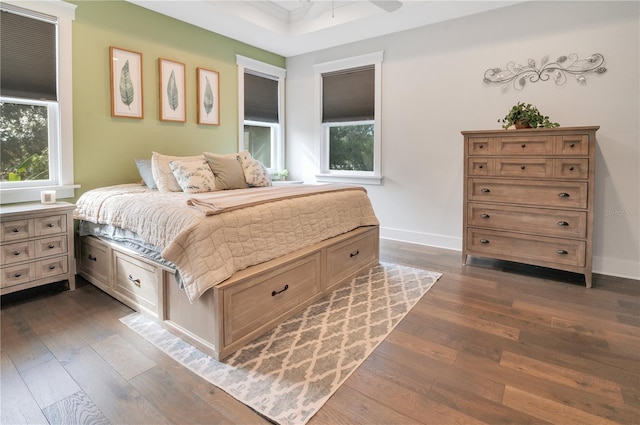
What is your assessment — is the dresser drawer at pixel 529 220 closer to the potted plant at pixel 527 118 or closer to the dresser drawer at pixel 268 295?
the potted plant at pixel 527 118

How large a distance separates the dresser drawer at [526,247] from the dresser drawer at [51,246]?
3.40m

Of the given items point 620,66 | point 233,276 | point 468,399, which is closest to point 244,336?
point 233,276

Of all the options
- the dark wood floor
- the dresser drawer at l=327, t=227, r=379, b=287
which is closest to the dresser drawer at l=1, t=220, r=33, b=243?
the dark wood floor

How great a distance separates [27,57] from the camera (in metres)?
2.75

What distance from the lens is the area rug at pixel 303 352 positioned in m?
1.59

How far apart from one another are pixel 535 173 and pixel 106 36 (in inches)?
153

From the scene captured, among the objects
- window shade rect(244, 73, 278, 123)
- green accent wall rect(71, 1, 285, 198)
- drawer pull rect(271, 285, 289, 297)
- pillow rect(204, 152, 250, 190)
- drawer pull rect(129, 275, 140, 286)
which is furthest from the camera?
window shade rect(244, 73, 278, 123)

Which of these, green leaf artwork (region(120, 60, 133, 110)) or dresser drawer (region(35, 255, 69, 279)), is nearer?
dresser drawer (region(35, 255, 69, 279))

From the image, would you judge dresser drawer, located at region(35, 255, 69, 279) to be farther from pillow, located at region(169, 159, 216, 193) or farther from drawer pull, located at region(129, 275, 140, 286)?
pillow, located at region(169, 159, 216, 193)

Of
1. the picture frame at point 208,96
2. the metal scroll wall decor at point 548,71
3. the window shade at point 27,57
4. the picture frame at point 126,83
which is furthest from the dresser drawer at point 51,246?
the metal scroll wall decor at point 548,71

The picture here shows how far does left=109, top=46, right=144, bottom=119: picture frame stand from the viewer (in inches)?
127

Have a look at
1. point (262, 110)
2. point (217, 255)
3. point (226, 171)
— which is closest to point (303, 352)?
point (217, 255)

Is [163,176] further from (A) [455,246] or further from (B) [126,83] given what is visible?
(A) [455,246]

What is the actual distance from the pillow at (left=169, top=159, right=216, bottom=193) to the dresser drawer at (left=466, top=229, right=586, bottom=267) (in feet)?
7.96
